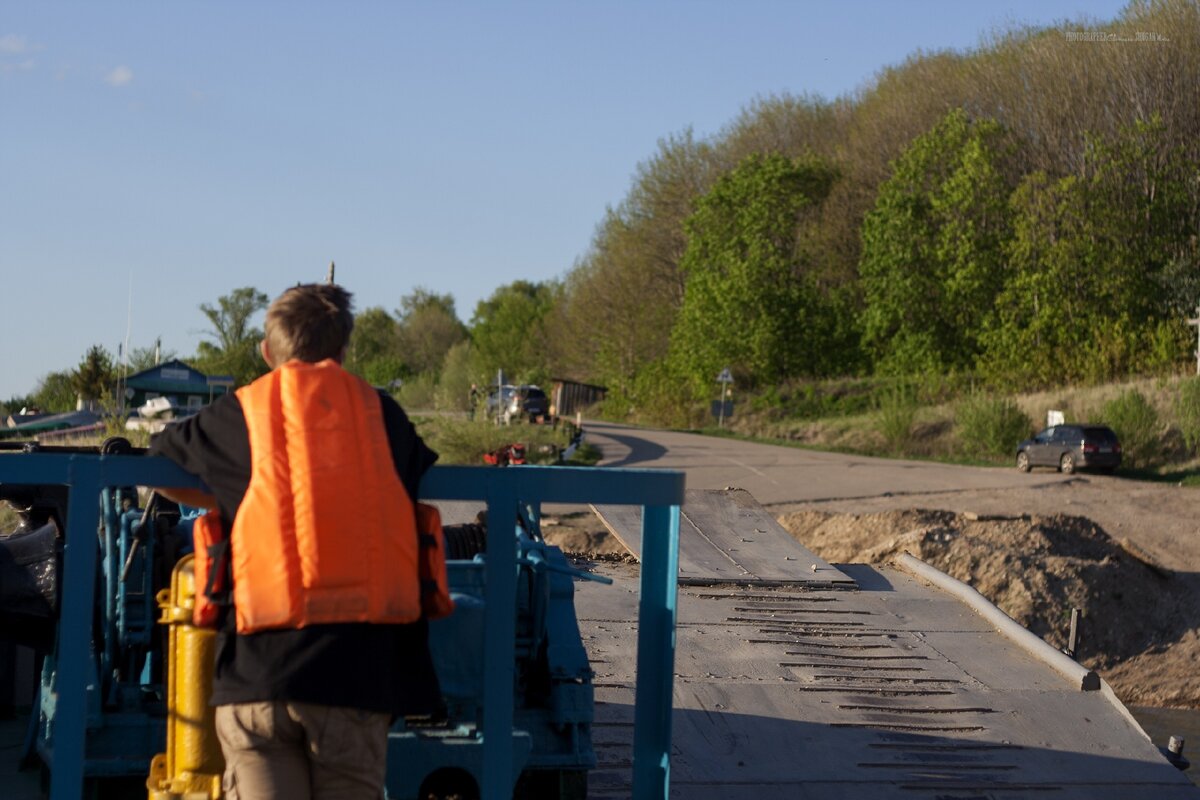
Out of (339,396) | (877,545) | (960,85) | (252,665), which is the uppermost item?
(960,85)

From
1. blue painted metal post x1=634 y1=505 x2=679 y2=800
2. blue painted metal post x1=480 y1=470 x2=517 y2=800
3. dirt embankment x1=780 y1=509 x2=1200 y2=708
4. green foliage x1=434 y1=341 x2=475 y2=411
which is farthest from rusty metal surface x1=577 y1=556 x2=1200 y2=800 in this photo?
green foliage x1=434 y1=341 x2=475 y2=411

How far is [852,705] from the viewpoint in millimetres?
7969

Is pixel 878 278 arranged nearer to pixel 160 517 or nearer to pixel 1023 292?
pixel 1023 292

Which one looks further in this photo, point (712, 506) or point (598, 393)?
point (598, 393)

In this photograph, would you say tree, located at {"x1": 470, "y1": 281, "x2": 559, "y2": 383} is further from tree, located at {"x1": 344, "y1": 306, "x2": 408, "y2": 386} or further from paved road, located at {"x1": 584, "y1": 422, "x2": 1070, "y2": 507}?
paved road, located at {"x1": 584, "y1": 422, "x2": 1070, "y2": 507}

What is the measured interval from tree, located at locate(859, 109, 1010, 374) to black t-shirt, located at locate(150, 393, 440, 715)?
47551 millimetres

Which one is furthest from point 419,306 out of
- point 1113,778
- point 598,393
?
point 1113,778

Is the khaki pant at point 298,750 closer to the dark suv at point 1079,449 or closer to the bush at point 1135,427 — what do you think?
the dark suv at point 1079,449

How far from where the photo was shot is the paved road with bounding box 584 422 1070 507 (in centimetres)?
2706

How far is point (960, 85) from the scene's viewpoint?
56.7 m

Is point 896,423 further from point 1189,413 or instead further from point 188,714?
point 188,714

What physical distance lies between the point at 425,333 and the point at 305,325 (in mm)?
100105

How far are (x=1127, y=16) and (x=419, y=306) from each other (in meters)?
68.3

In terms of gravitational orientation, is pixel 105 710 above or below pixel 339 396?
below
